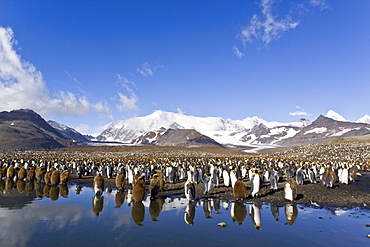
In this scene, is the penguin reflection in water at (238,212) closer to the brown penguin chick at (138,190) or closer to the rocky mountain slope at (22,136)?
the brown penguin chick at (138,190)

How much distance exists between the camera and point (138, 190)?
32.9ft

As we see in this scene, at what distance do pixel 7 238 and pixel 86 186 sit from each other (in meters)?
8.82

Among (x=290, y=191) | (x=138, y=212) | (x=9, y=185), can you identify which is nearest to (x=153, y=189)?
(x=138, y=212)

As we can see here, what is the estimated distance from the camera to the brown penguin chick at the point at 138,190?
9992 millimetres

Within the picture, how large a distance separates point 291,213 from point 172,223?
399 cm

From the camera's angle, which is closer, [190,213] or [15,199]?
[190,213]

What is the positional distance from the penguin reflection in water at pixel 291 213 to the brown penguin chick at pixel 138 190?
5056 millimetres

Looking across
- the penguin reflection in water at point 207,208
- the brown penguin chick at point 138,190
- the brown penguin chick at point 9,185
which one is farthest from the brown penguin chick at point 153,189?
the brown penguin chick at point 9,185

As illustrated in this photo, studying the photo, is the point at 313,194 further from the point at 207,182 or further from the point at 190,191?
the point at 190,191

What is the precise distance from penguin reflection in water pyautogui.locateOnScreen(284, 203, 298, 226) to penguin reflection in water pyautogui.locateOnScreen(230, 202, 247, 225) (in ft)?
4.26

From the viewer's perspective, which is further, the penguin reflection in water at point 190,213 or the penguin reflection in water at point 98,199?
the penguin reflection in water at point 98,199

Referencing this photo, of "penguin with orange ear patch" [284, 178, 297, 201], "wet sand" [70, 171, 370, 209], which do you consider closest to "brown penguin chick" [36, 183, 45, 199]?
"wet sand" [70, 171, 370, 209]

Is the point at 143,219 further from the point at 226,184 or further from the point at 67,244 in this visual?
the point at 226,184

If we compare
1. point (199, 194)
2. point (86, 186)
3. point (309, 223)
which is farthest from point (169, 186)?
point (309, 223)
